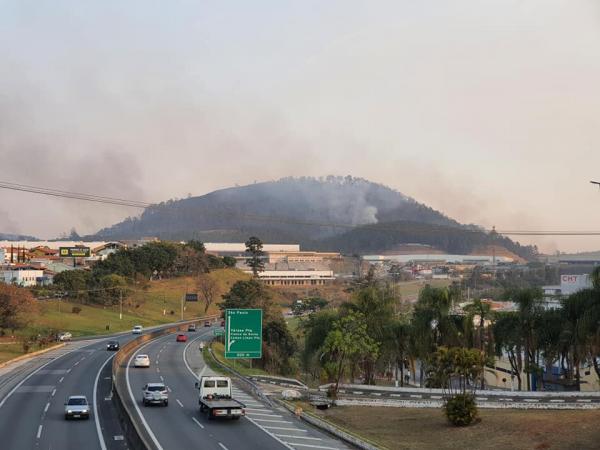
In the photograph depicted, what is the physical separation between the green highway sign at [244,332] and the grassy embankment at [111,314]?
31042 millimetres

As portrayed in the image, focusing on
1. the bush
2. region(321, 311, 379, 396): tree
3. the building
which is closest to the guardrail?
the bush

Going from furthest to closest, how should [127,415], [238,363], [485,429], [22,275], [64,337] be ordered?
[22,275] → [64,337] → [238,363] → [485,429] → [127,415]

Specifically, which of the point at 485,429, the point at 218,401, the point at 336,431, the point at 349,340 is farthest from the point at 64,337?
the point at 485,429

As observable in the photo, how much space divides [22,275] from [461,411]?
153501 mm

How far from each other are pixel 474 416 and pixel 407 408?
10094 mm

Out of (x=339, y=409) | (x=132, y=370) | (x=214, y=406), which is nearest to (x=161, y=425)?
(x=214, y=406)

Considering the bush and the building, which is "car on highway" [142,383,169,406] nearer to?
the bush

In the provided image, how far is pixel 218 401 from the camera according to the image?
4569 centimetres

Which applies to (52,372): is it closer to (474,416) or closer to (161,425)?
(161,425)

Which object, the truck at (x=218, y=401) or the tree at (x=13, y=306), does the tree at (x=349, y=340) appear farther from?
the tree at (x=13, y=306)

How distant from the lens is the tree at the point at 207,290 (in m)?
188

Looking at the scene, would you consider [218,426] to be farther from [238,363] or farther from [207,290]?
[207,290]

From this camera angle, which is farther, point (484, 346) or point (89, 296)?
point (89, 296)

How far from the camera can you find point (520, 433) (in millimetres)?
38156
